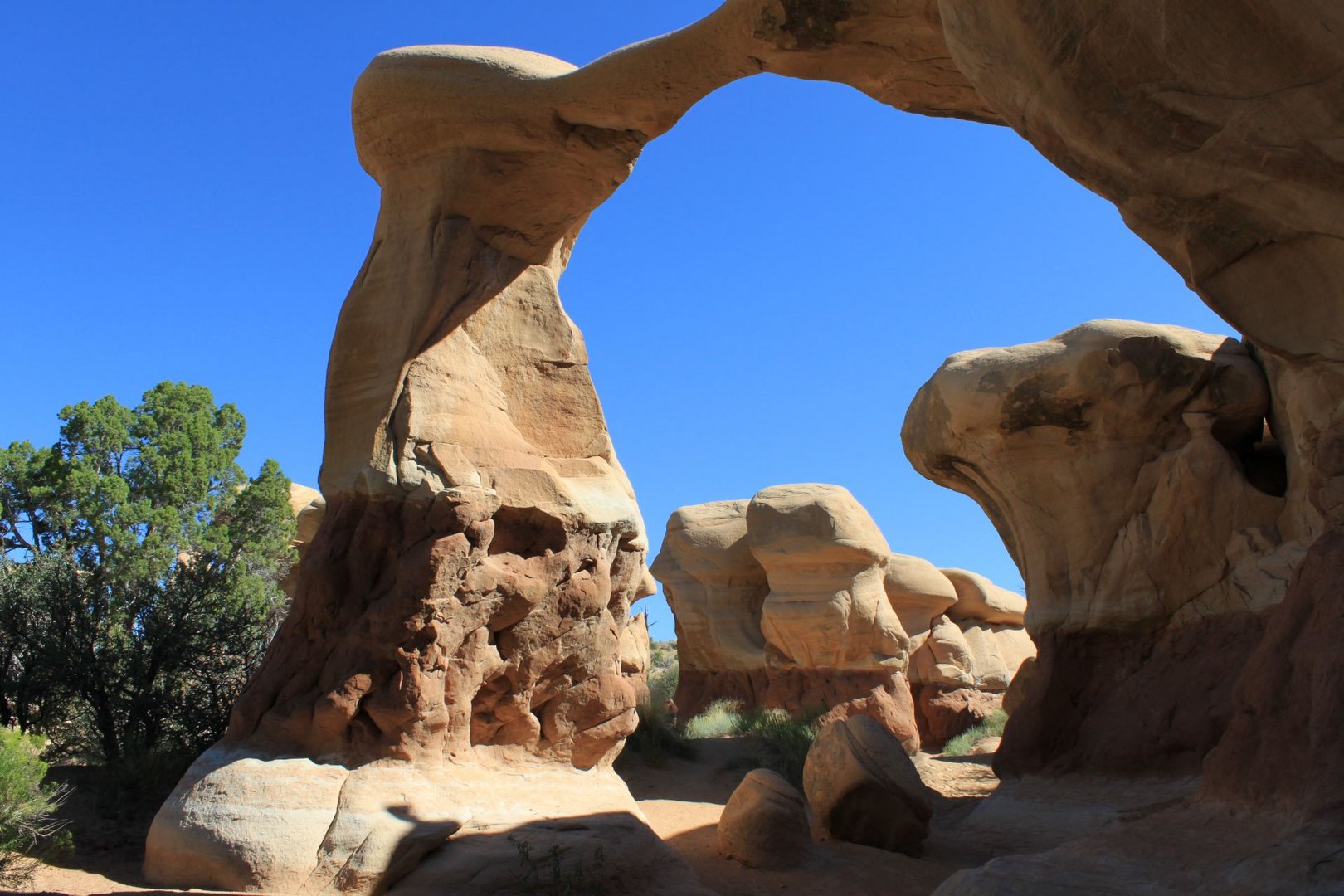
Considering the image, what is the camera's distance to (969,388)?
10617mm

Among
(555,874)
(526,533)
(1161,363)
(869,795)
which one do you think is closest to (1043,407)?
(1161,363)

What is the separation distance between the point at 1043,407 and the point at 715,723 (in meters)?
7.96

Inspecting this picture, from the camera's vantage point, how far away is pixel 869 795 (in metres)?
8.04

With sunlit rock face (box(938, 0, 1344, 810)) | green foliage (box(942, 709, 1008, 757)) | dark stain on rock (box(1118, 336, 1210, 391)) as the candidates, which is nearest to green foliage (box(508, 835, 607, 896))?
sunlit rock face (box(938, 0, 1344, 810))

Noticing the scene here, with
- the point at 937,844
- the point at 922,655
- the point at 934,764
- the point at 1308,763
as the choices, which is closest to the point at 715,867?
the point at 937,844

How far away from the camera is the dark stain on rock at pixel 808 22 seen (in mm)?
6469

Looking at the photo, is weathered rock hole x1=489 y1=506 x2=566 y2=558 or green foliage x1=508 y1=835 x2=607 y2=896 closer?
green foliage x1=508 y1=835 x2=607 y2=896

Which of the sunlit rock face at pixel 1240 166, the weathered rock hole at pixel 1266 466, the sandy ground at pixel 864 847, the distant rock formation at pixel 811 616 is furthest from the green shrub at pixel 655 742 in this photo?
the sunlit rock face at pixel 1240 166

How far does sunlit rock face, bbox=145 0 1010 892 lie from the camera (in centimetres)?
589

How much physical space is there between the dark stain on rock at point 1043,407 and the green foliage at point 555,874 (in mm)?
6291

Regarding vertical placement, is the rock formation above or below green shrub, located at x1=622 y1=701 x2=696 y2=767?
above

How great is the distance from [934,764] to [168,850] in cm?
1102

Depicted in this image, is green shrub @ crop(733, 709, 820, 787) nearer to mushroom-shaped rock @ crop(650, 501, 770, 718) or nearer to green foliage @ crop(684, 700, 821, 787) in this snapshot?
green foliage @ crop(684, 700, 821, 787)

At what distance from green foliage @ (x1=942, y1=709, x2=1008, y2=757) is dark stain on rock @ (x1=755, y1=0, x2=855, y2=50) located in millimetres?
11866
